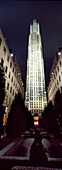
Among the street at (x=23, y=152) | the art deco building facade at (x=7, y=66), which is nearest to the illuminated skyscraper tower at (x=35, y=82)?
the art deco building facade at (x=7, y=66)

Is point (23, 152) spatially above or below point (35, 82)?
below

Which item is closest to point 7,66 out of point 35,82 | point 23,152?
point 23,152

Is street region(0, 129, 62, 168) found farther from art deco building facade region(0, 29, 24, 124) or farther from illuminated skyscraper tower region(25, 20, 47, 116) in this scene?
illuminated skyscraper tower region(25, 20, 47, 116)

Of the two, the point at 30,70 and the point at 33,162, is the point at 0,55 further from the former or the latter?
the point at 30,70

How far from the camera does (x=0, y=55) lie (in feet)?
81.3

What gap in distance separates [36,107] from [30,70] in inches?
1804

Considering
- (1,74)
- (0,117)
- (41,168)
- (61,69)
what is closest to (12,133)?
(0,117)

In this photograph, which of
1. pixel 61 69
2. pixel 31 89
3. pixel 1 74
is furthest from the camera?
pixel 31 89

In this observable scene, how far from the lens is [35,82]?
362 feet

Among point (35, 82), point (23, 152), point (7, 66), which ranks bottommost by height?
point (23, 152)

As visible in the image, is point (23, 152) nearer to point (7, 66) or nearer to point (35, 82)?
point (7, 66)

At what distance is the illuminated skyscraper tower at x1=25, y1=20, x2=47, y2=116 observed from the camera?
9938 centimetres

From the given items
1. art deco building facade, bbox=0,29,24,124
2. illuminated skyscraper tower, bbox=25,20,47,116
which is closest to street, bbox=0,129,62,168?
art deco building facade, bbox=0,29,24,124

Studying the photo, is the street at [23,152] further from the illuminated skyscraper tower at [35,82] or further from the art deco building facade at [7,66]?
the illuminated skyscraper tower at [35,82]
